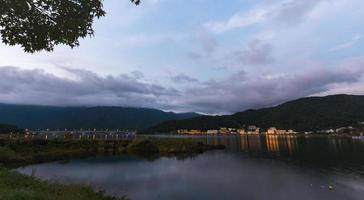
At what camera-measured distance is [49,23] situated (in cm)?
1333

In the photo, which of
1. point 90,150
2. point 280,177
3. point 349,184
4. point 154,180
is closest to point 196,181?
point 154,180

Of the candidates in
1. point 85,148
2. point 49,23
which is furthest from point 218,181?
point 85,148

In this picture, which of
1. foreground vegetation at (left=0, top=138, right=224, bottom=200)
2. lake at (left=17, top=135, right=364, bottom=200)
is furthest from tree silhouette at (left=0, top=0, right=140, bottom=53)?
foreground vegetation at (left=0, top=138, right=224, bottom=200)

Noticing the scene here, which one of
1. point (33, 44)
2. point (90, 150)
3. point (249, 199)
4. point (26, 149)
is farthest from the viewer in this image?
point (90, 150)

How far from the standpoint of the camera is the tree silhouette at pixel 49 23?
1288 centimetres

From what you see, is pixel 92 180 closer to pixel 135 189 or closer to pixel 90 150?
pixel 135 189

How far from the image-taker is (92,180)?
59.4m

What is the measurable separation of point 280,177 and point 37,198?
5540 cm

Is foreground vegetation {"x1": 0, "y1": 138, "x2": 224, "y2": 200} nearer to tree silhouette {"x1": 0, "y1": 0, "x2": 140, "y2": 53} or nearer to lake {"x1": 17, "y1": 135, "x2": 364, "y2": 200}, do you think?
lake {"x1": 17, "y1": 135, "x2": 364, "y2": 200}

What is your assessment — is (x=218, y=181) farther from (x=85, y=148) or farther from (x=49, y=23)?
(x=85, y=148)

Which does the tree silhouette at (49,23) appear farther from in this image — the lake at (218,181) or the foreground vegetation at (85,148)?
the foreground vegetation at (85,148)

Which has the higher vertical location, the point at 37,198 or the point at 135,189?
the point at 37,198

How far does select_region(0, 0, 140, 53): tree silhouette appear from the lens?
1288 centimetres

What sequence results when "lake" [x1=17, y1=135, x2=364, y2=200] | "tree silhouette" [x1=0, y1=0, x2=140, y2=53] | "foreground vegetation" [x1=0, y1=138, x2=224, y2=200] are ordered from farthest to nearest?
"foreground vegetation" [x1=0, y1=138, x2=224, y2=200] → "lake" [x1=17, y1=135, x2=364, y2=200] → "tree silhouette" [x1=0, y1=0, x2=140, y2=53]
